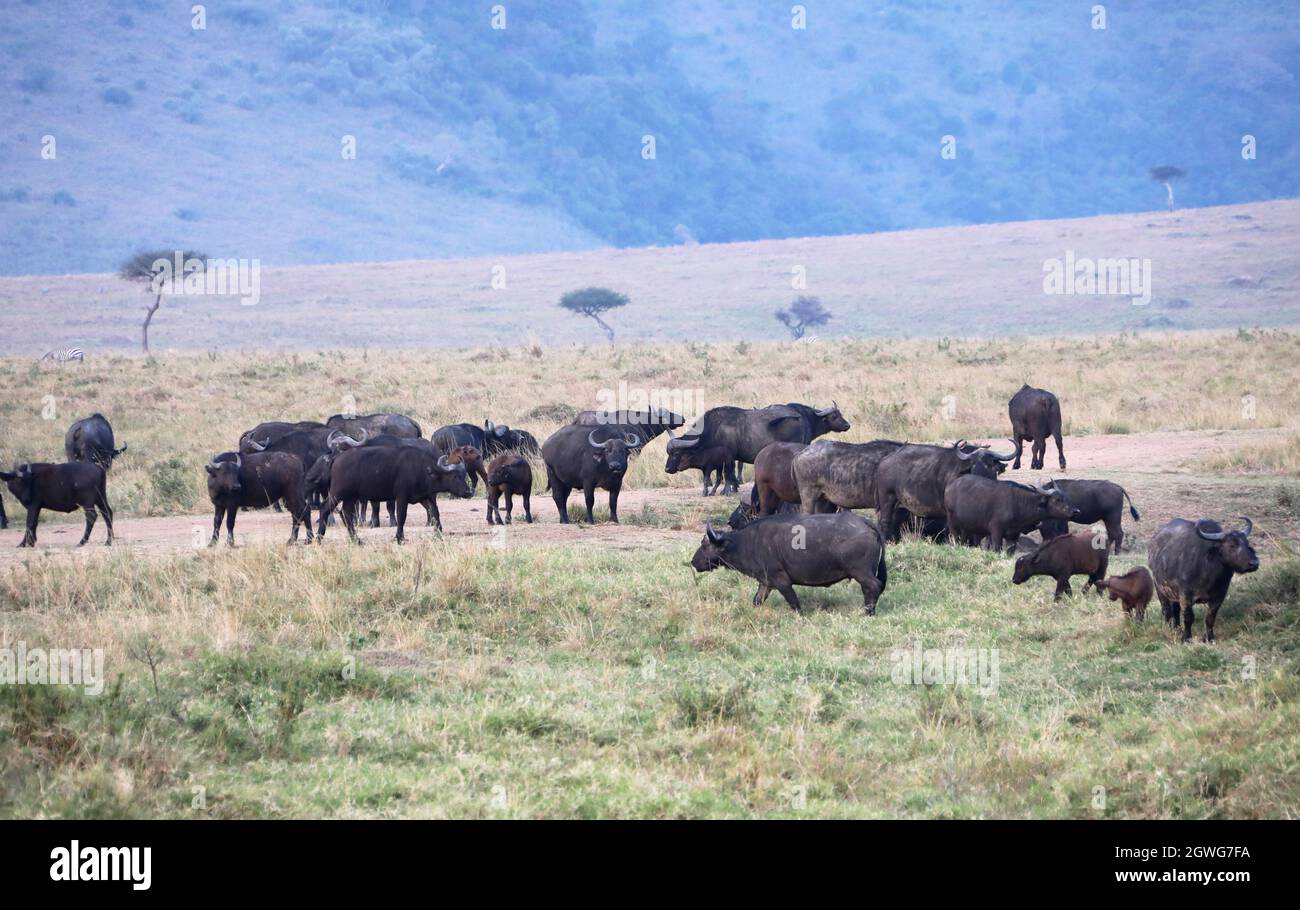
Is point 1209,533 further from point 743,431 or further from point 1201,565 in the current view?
point 743,431

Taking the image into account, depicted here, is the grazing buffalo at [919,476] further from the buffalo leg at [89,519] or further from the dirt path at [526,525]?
the buffalo leg at [89,519]

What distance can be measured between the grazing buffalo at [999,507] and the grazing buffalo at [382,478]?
192 inches

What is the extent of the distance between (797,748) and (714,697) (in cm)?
78

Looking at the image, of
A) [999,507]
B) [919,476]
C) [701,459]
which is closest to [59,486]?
[701,459]

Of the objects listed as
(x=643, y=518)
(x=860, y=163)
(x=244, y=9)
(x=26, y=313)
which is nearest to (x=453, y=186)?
(x=244, y=9)

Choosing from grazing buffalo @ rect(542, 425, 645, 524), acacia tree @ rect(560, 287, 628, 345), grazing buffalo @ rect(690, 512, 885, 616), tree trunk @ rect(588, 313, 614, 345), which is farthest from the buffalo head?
→ acacia tree @ rect(560, 287, 628, 345)

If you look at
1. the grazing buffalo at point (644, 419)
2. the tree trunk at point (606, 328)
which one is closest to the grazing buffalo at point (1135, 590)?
the grazing buffalo at point (644, 419)

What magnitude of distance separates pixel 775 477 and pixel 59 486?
7227mm

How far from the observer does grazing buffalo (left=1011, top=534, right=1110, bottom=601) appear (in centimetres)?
1169

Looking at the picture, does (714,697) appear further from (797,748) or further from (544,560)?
(544,560)

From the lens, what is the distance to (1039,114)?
186 meters

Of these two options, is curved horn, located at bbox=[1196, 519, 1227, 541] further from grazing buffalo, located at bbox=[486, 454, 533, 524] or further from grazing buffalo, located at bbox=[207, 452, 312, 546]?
grazing buffalo, located at bbox=[207, 452, 312, 546]

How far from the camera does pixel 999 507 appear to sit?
13.2m

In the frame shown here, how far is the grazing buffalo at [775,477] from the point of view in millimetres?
15188
